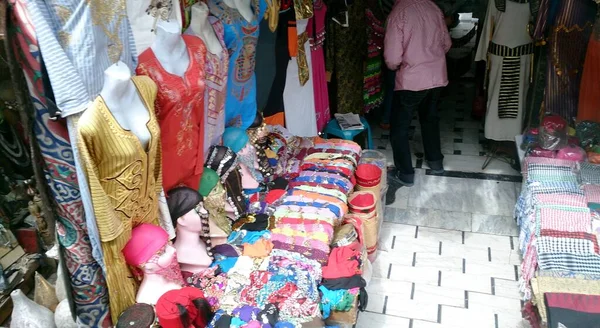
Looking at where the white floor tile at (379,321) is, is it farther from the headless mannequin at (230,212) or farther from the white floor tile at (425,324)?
the headless mannequin at (230,212)

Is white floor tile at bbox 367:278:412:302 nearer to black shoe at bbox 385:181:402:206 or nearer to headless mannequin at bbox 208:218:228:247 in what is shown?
black shoe at bbox 385:181:402:206

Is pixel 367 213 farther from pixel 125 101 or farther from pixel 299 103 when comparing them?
pixel 125 101

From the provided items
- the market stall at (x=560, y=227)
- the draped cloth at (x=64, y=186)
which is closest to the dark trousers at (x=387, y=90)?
the market stall at (x=560, y=227)

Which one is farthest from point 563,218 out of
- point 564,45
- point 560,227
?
point 564,45

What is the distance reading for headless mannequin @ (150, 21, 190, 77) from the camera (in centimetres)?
257

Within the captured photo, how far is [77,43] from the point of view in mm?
2074

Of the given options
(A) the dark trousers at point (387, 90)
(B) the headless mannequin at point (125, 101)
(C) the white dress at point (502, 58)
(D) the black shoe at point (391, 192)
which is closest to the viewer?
(B) the headless mannequin at point (125, 101)

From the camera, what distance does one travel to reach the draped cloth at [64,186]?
1900 millimetres

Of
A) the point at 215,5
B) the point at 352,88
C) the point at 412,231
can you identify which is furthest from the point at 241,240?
the point at 352,88

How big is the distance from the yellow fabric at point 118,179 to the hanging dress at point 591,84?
10.8ft

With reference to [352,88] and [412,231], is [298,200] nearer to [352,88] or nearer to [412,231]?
[412,231]

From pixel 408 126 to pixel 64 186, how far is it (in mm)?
3532

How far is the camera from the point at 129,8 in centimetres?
239

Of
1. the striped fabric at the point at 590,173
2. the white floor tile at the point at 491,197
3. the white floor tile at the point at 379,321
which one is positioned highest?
the striped fabric at the point at 590,173
